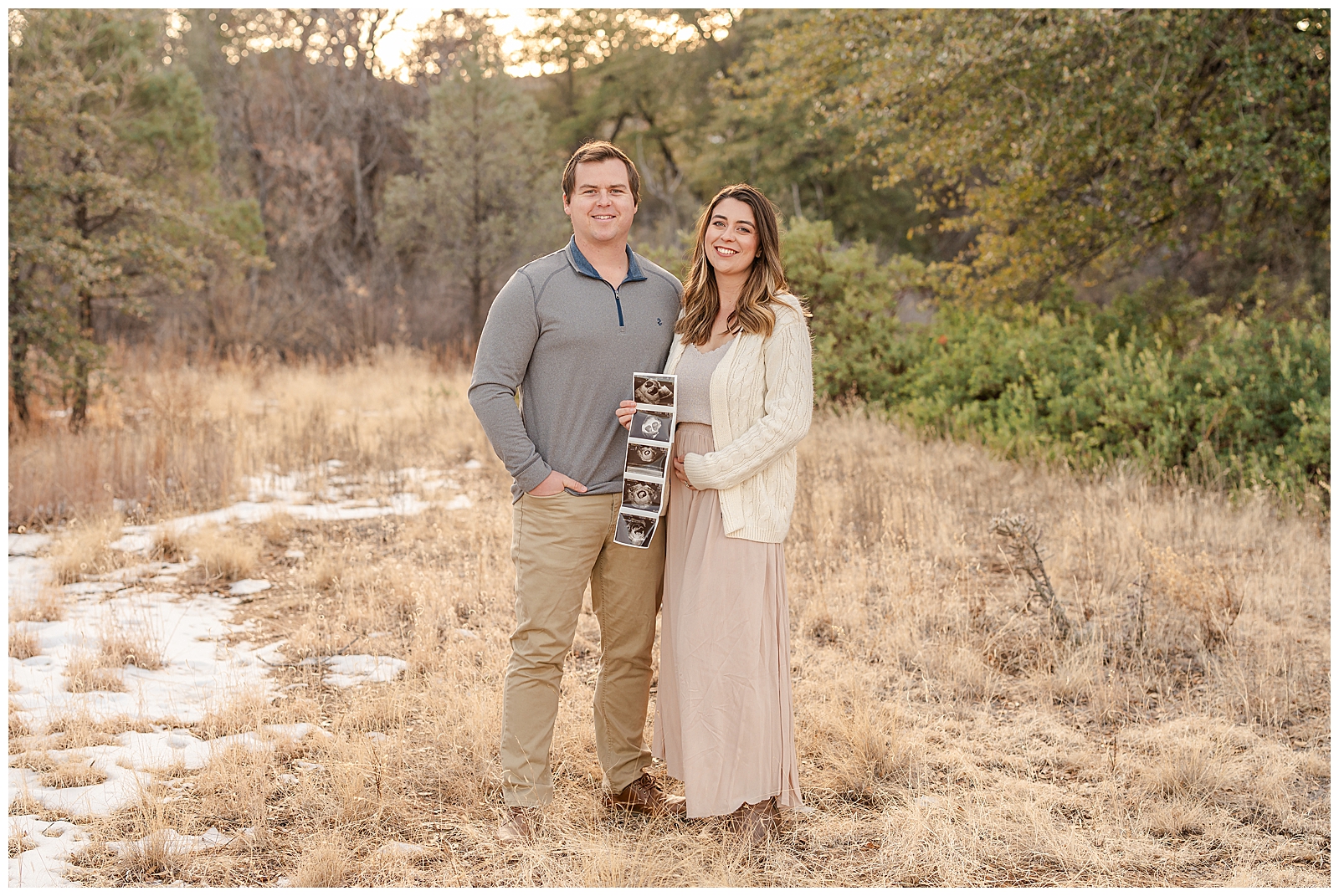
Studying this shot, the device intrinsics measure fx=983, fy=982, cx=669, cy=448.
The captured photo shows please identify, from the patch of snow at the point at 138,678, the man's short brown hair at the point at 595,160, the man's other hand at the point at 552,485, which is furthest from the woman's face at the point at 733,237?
the patch of snow at the point at 138,678

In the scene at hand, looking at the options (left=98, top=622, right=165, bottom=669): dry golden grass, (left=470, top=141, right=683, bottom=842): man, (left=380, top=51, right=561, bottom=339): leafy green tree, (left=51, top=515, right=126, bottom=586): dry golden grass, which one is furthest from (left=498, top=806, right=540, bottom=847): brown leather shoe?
(left=380, top=51, right=561, bottom=339): leafy green tree

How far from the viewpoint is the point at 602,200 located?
10.6ft

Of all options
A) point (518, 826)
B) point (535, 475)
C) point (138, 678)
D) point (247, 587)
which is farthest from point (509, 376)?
point (247, 587)

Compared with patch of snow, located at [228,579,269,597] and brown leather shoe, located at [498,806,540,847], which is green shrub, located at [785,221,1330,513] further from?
brown leather shoe, located at [498,806,540,847]

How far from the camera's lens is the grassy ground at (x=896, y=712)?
3166 millimetres

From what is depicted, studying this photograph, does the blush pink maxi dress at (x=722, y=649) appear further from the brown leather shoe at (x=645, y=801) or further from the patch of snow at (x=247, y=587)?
the patch of snow at (x=247, y=587)

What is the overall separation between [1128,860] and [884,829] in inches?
30.6

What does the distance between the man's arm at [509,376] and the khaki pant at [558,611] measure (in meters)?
0.16

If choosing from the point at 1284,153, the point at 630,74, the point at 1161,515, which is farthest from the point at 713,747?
the point at 630,74

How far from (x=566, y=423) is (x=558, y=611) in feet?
2.05

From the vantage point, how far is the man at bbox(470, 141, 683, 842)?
3.20m

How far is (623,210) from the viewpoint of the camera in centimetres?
326

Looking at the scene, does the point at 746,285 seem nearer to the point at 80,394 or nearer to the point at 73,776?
the point at 73,776

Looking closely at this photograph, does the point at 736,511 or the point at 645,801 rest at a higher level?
the point at 736,511
